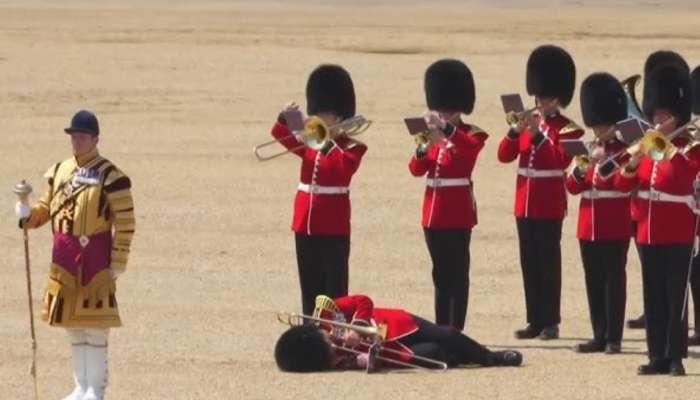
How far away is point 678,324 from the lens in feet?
38.7

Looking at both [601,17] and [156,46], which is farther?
[601,17]

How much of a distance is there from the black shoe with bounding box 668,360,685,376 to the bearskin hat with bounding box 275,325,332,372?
1.74 metres

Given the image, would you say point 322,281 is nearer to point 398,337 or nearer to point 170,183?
point 398,337

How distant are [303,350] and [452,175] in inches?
64.3

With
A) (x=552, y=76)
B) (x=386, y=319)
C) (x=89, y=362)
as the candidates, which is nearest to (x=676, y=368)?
(x=386, y=319)

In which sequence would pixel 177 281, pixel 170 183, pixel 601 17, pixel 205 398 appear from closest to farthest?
pixel 205 398
pixel 177 281
pixel 170 183
pixel 601 17

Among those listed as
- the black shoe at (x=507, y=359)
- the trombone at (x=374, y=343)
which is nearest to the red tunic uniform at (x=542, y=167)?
the black shoe at (x=507, y=359)

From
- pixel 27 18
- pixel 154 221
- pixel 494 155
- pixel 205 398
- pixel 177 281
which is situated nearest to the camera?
pixel 205 398

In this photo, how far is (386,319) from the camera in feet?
39.7

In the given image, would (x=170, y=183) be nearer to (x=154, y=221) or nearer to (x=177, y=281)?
(x=154, y=221)

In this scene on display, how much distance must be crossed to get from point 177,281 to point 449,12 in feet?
88.4

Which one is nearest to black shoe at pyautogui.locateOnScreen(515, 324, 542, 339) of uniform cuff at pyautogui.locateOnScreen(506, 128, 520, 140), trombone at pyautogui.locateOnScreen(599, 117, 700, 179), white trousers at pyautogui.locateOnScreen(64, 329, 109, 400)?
uniform cuff at pyautogui.locateOnScreen(506, 128, 520, 140)

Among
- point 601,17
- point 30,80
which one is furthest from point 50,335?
point 601,17

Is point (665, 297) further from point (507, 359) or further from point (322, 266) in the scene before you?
point (322, 266)
